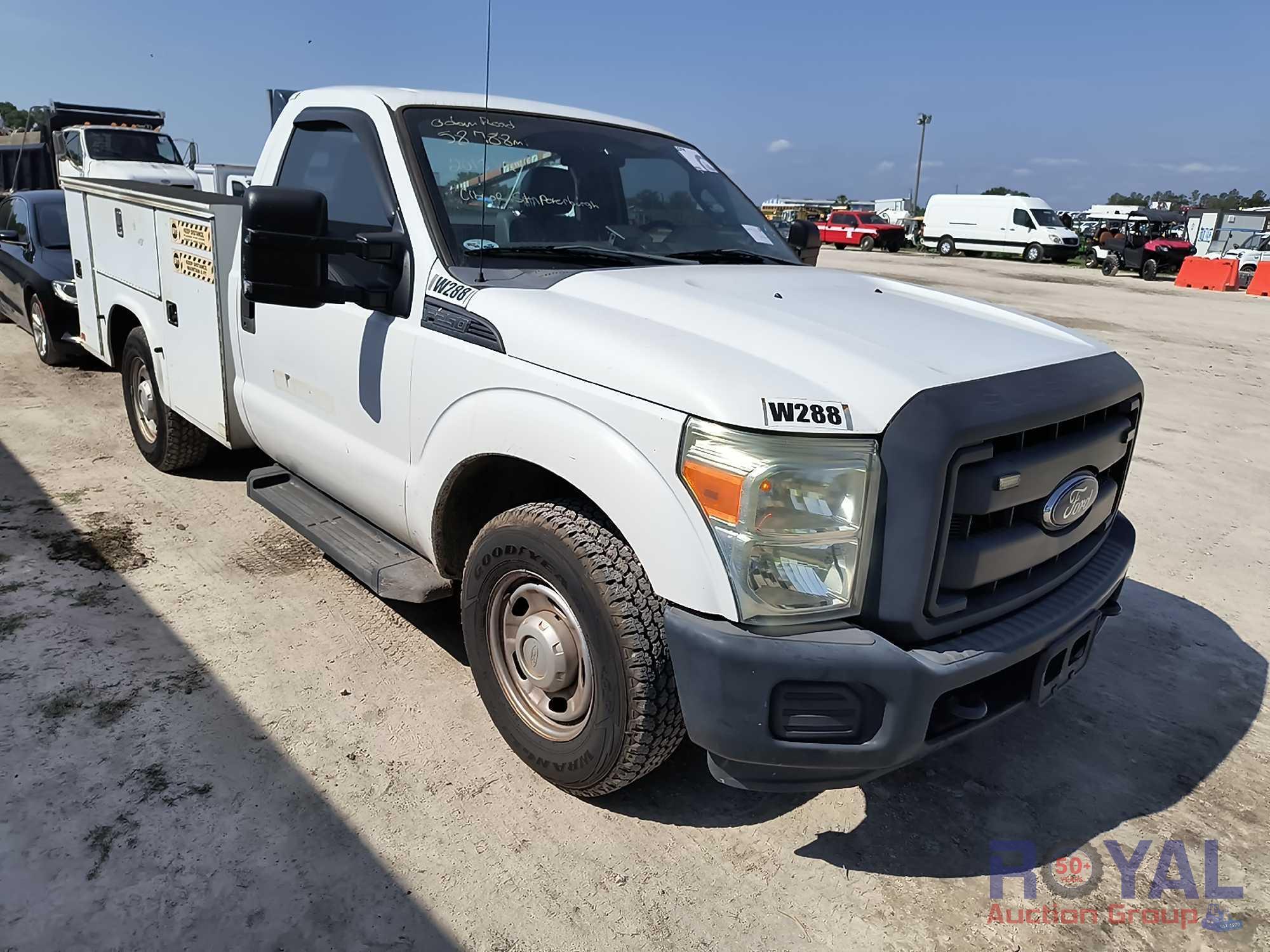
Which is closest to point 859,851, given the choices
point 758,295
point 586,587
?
point 586,587

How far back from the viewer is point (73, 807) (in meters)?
2.65

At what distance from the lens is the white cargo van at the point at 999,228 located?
35.7m

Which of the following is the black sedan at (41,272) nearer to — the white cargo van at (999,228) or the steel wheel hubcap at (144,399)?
the steel wheel hubcap at (144,399)

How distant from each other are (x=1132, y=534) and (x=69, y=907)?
3404 mm

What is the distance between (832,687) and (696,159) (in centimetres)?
274

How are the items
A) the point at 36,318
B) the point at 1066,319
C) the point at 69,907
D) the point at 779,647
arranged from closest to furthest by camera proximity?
the point at 779,647 < the point at 69,907 < the point at 36,318 < the point at 1066,319

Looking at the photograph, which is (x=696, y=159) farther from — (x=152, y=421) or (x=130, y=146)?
(x=130, y=146)

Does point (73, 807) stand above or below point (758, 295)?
below

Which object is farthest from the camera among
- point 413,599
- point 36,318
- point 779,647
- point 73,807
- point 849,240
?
point 849,240

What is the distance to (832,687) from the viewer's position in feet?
7.13

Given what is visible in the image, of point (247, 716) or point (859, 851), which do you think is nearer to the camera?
point (859, 851)

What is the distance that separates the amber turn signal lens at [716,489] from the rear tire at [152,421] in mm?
4063

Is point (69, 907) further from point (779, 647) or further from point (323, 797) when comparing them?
point (779, 647)

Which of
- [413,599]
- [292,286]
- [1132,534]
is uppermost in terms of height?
[292,286]
